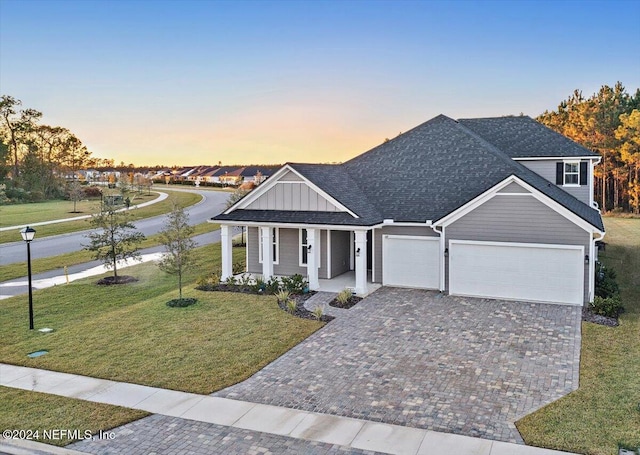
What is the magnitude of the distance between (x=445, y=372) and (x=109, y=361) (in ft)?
27.8

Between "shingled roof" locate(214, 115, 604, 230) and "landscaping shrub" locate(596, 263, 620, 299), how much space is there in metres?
2.25

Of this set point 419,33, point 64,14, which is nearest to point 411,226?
point 419,33

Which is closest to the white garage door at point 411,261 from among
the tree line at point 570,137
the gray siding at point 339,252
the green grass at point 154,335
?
the gray siding at point 339,252

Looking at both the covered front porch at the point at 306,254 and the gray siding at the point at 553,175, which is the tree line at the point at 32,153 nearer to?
the covered front porch at the point at 306,254

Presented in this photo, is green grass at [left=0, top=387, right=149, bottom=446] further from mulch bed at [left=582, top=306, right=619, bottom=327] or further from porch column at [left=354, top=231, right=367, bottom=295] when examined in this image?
mulch bed at [left=582, top=306, right=619, bottom=327]

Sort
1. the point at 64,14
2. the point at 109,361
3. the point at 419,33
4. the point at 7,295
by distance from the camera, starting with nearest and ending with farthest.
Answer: the point at 109,361
the point at 7,295
the point at 64,14
the point at 419,33

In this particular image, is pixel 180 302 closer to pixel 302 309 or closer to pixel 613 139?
pixel 302 309

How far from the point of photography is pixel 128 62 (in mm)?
28641

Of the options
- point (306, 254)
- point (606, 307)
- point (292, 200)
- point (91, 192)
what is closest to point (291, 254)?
point (306, 254)

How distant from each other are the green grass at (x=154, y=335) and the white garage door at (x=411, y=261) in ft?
17.0

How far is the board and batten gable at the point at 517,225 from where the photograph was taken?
58.5 ft

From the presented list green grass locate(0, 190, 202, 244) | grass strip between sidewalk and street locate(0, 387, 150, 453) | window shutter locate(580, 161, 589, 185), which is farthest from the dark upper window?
green grass locate(0, 190, 202, 244)

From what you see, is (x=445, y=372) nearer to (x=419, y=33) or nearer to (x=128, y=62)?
(x=419, y=33)

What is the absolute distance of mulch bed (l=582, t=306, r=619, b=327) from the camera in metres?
15.8
